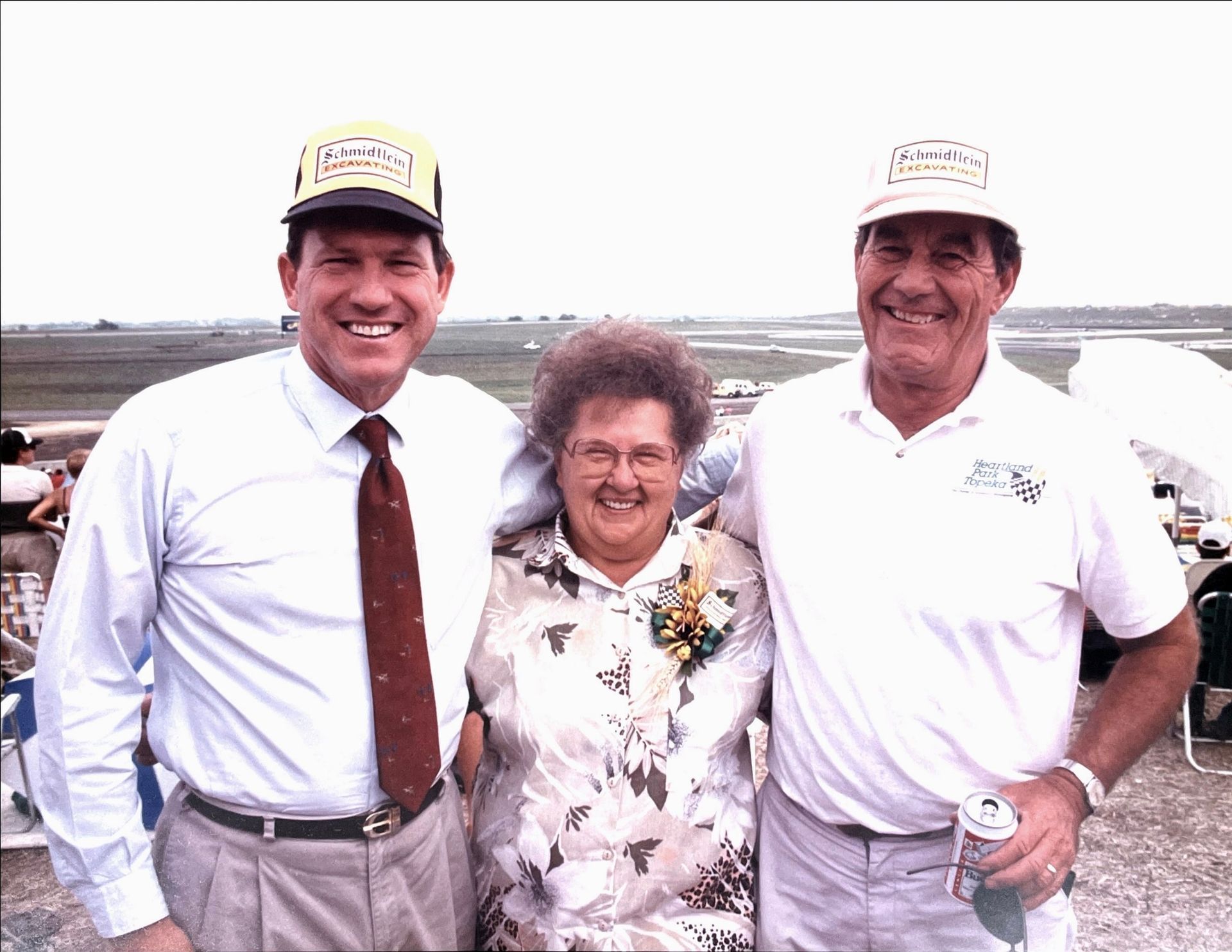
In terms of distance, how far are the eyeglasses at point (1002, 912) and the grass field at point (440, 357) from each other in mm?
1454

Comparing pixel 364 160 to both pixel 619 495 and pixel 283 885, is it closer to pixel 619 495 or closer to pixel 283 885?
pixel 619 495

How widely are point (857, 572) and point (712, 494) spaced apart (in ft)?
2.31

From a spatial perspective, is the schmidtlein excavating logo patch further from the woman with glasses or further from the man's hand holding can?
the man's hand holding can

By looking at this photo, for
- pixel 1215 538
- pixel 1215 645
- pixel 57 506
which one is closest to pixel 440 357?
pixel 57 506

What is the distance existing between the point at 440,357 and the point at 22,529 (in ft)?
125

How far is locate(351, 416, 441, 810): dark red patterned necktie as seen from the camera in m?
1.87

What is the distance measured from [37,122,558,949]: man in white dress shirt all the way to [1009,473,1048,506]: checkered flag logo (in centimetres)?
135

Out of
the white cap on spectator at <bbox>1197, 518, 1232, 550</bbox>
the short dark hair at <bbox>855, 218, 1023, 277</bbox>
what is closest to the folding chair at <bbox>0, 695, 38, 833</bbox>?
the short dark hair at <bbox>855, 218, 1023, 277</bbox>

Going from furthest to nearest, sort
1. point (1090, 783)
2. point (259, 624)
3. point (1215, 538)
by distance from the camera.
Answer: point (1215, 538) < point (1090, 783) < point (259, 624)

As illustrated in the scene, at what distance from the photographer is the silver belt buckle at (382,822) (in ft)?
6.22

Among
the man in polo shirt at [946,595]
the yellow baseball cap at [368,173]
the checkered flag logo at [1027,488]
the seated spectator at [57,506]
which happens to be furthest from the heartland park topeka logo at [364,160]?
the seated spectator at [57,506]

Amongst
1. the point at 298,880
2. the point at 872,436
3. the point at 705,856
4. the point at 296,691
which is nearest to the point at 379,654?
the point at 296,691

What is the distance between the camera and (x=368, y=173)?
1.87 meters

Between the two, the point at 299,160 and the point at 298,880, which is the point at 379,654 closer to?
the point at 298,880
